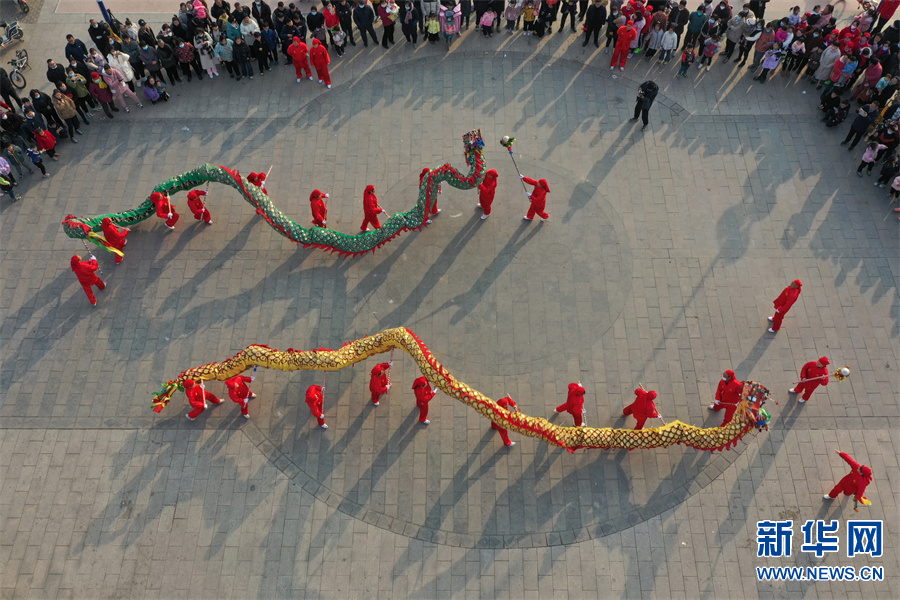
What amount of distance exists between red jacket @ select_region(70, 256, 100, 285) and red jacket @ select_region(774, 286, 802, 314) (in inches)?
585

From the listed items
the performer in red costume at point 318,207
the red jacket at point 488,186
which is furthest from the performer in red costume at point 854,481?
the performer in red costume at point 318,207

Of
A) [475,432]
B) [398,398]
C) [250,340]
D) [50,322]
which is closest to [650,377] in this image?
[475,432]

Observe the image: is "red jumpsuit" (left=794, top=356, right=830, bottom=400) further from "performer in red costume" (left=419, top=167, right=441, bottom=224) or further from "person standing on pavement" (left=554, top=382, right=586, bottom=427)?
"performer in red costume" (left=419, top=167, right=441, bottom=224)

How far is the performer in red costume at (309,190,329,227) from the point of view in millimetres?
15680

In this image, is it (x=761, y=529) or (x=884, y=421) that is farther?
(x=884, y=421)

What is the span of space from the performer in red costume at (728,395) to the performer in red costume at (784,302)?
219cm

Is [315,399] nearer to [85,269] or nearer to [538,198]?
[85,269]

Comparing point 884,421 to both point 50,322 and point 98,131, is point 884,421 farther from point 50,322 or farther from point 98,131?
point 98,131

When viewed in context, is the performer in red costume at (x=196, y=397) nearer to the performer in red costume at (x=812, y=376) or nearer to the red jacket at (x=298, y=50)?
the red jacket at (x=298, y=50)

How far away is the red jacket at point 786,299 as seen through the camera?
1400cm

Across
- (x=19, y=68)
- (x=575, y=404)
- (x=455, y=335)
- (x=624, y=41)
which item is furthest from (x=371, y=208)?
(x=19, y=68)

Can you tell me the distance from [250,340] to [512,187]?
754 cm

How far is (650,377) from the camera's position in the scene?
14.5 meters

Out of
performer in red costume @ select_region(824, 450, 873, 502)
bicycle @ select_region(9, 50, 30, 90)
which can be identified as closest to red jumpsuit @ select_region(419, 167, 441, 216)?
performer in red costume @ select_region(824, 450, 873, 502)
